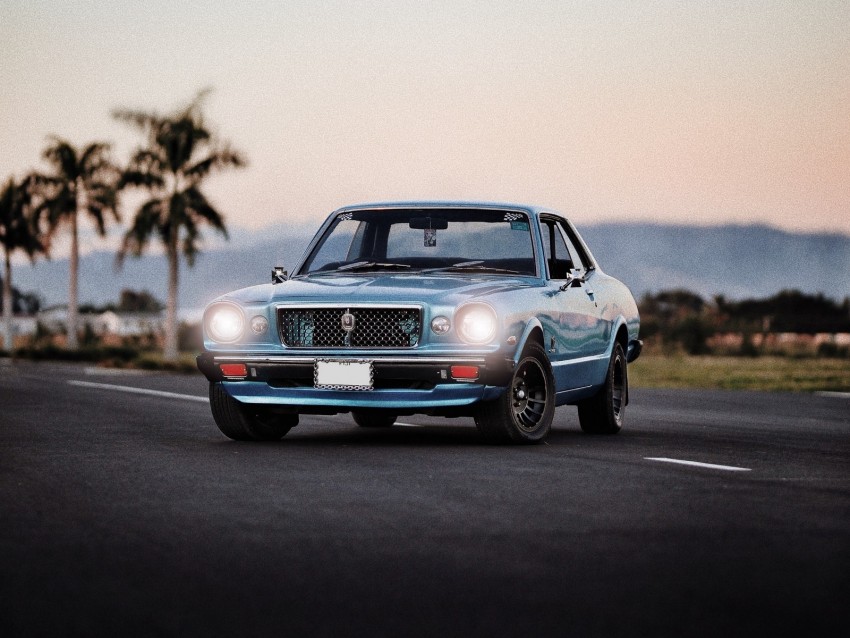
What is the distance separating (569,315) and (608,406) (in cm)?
125

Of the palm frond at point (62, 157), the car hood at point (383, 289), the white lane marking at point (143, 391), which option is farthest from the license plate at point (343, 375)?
the palm frond at point (62, 157)

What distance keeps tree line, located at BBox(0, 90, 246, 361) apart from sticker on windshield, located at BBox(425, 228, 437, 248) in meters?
40.8

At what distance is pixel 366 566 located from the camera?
5812mm

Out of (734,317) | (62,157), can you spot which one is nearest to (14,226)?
(62,157)

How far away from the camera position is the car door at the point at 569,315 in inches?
444

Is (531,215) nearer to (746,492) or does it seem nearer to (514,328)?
(514,328)

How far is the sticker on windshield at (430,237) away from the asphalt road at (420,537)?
1505 millimetres

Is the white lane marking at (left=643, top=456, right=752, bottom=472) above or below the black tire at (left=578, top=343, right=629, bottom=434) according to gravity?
below

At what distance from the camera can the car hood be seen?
1057 centimetres

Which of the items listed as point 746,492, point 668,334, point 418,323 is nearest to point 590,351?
point 418,323

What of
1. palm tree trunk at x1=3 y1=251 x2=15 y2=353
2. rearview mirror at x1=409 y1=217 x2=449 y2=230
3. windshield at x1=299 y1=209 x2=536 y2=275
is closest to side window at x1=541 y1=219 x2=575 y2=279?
windshield at x1=299 y1=209 x2=536 y2=275

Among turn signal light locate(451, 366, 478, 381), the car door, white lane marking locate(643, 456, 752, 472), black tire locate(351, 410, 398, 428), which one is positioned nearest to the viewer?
white lane marking locate(643, 456, 752, 472)

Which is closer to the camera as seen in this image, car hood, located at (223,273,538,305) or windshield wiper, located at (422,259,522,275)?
car hood, located at (223,273,538,305)

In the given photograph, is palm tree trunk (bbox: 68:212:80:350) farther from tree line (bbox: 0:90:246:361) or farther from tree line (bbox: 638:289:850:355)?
tree line (bbox: 638:289:850:355)
